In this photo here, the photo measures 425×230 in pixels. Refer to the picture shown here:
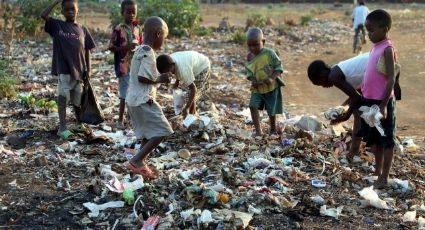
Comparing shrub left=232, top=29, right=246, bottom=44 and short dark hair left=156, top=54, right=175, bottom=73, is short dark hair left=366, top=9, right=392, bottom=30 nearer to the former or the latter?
short dark hair left=156, top=54, right=175, bottom=73

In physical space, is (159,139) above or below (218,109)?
above

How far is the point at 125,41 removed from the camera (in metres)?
6.64

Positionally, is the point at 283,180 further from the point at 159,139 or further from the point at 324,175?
the point at 159,139

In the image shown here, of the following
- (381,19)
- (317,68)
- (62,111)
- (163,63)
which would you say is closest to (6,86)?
(62,111)

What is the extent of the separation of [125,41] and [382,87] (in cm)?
298

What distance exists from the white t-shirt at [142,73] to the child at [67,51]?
1.53 meters

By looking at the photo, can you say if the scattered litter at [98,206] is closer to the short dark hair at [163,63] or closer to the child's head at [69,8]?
the short dark hair at [163,63]

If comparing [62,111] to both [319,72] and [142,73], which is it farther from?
[319,72]

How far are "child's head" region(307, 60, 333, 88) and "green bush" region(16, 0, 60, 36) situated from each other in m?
10.0

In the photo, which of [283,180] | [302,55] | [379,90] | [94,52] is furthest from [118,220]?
[302,55]

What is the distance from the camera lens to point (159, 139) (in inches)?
191

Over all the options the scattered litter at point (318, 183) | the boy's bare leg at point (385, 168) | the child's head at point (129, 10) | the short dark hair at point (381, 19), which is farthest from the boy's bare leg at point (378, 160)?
the child's head at point (129, 10)

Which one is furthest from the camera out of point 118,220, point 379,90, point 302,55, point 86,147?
point 302,55

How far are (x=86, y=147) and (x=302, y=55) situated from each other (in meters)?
10.2
